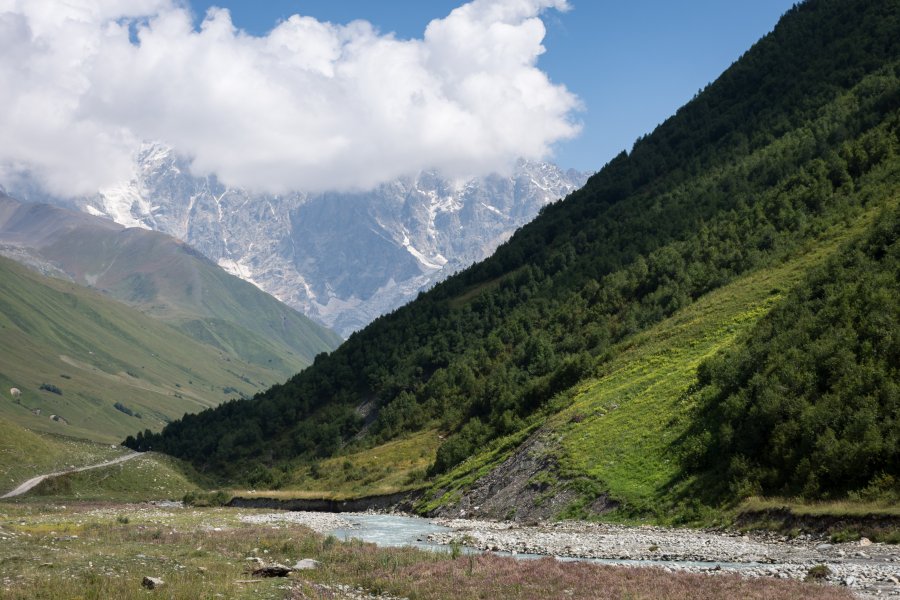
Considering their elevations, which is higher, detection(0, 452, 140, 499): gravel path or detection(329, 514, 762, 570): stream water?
detection(0, 452, 140, 499): gravel path

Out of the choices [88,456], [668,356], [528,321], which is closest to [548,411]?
[668,356]

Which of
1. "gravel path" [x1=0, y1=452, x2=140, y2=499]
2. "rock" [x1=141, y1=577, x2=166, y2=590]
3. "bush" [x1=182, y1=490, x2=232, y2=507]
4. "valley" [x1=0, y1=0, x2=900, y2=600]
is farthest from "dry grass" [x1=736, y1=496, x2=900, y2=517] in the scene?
"gravel path" [x1=0, y1=452, x2=140, y2=499]

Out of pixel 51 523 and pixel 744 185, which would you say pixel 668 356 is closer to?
pixel 51 523

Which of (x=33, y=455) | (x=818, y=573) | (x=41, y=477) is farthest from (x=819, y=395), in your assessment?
(x=33, y=455)

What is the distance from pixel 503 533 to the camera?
183 ft

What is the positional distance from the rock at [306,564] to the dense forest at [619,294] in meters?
31.6

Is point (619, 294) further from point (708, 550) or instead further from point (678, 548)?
point (708, 550)

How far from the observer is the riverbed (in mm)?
29853

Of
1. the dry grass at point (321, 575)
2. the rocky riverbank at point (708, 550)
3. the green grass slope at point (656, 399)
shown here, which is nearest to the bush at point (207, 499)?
the green grass slope at point (656, 399)

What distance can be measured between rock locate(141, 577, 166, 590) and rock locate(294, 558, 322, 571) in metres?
9.94

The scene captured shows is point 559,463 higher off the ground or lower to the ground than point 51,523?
lower

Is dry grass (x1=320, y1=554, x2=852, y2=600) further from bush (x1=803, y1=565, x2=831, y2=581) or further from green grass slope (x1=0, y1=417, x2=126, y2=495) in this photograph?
green grass slope (x1=0, y1=417, x2=126, y2=495)

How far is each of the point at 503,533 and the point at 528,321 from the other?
10590 centimetres

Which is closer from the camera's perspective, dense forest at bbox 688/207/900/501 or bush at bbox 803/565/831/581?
bush at bbox 803/565/831/581
